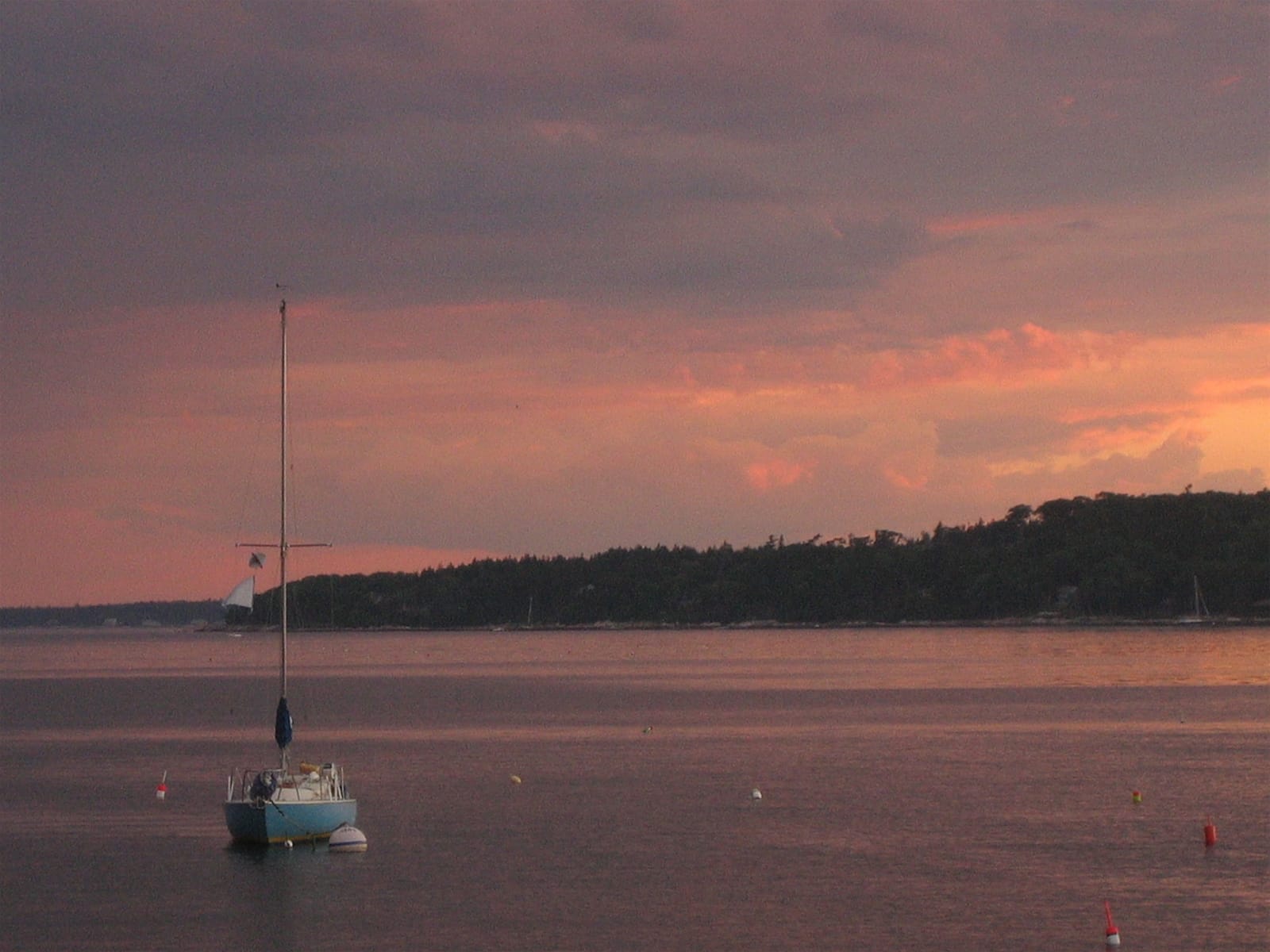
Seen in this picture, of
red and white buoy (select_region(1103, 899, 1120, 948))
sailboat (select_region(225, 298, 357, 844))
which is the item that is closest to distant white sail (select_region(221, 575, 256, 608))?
sailboat (select_region(225, 298, 357, 844))

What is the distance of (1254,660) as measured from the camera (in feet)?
590

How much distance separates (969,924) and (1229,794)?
82.4 feet

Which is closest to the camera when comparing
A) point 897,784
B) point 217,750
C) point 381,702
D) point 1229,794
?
point 1229,794

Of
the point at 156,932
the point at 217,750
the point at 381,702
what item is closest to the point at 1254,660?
the point at 381,702

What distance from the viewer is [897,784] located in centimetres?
6344

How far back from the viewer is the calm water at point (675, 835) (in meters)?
37.9

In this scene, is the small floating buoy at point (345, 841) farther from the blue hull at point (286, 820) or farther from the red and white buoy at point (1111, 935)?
the red and white buoy at point (1111, 935)

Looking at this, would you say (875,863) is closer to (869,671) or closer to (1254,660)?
(869,671)

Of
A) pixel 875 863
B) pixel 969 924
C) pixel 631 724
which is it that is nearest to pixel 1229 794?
pixel 875 863

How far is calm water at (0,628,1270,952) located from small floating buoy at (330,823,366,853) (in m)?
0.44

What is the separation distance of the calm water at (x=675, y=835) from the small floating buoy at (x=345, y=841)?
17.4 inches

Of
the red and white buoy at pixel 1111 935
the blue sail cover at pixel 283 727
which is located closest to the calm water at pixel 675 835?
the red and white buoy at pixel 1111 935

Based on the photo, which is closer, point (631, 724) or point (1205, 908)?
point (1205, 908)

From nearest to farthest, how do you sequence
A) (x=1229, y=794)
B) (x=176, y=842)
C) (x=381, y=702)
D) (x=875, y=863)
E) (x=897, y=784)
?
1. (x=875, y=863)
2. (x=176, y=842)
3. (x=1229, y=794)
4. (x=897, y=784)
5. (x=381, y=702)
